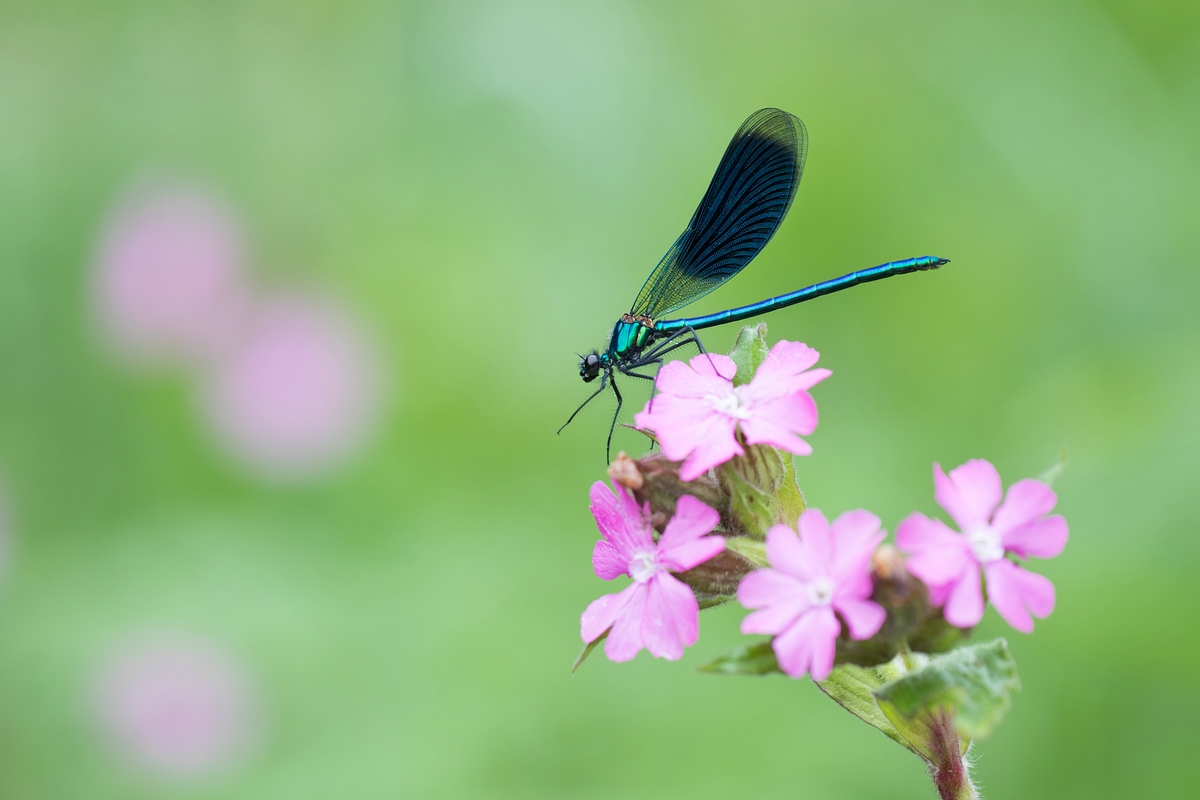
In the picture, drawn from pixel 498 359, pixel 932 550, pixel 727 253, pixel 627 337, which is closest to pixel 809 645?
pixel 932 550

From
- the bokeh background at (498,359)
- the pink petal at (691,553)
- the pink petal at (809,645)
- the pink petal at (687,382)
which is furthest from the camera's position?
the bokeh background at (498,359)

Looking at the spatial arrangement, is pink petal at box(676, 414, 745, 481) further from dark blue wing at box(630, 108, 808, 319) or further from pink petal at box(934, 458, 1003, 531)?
dark blue wing at box(630, 108, 808, 319)

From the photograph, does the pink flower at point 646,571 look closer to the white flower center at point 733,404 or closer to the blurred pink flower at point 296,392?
the white flower center at point 733,404

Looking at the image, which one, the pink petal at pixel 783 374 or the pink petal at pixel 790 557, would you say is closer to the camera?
the pink petal at pixel 790 557

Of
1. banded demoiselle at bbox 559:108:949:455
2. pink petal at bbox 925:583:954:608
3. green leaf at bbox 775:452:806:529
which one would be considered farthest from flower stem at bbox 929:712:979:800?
banded demoiselle at bbox 559:108:949:455

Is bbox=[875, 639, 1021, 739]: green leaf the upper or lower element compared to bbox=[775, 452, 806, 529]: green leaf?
lower

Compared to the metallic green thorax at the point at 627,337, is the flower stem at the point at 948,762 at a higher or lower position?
lower

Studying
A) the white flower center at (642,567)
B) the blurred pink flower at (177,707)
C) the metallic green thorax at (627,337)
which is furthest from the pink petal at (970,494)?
the blurred pink flower at (177,707)

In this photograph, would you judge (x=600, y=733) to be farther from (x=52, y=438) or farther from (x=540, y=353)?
(x=52, y=438)

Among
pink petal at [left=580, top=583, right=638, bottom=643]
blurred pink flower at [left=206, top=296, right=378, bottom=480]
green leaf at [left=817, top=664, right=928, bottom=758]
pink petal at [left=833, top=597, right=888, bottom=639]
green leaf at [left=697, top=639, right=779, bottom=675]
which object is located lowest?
green leaf at [left=817, top=664, right=928, bottom=758]
